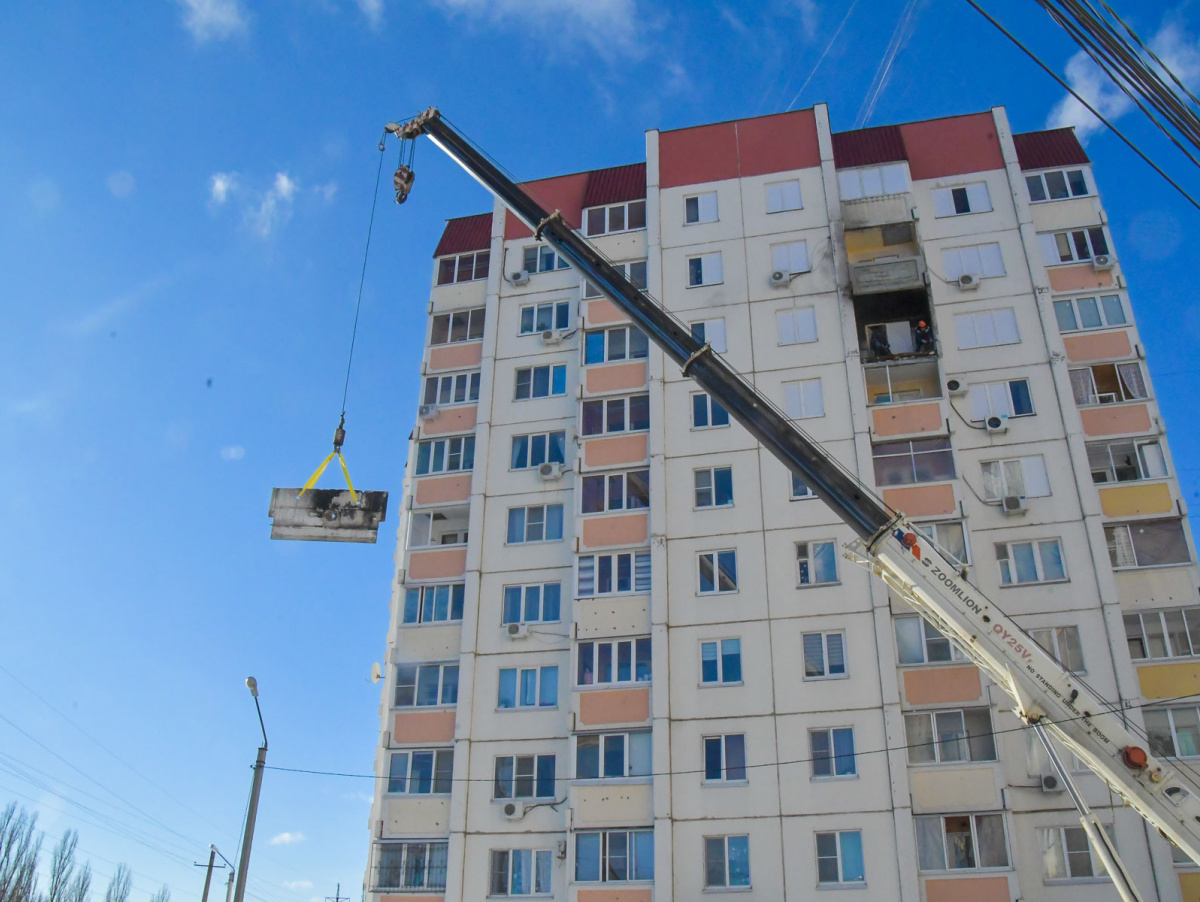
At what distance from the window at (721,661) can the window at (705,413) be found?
759 centimetres

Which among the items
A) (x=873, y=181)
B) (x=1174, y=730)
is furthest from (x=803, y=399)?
(x=1174, y=730)

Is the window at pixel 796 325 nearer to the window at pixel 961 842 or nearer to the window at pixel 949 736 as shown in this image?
the window at pixel 949 736

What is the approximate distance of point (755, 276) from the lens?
3806cm

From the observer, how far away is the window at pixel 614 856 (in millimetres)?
30281

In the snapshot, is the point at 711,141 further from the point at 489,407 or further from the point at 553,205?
the point at 489,407

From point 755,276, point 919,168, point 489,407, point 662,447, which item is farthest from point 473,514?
point 919,168

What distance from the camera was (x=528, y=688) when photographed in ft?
111

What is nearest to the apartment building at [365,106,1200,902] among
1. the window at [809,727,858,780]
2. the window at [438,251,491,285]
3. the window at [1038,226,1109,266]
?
the window at [809,727,858,780]

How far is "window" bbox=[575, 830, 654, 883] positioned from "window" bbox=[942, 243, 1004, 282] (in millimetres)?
21588

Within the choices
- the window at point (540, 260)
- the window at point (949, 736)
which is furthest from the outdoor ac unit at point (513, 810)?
the window at point (540, 260)

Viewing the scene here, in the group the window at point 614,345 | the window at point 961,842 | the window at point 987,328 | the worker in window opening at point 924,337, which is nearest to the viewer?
the window at point 961,842

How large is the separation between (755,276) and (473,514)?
13.3 metres

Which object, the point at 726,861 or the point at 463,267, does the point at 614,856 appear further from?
the point at 463,267

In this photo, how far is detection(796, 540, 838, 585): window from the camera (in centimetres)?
3234
